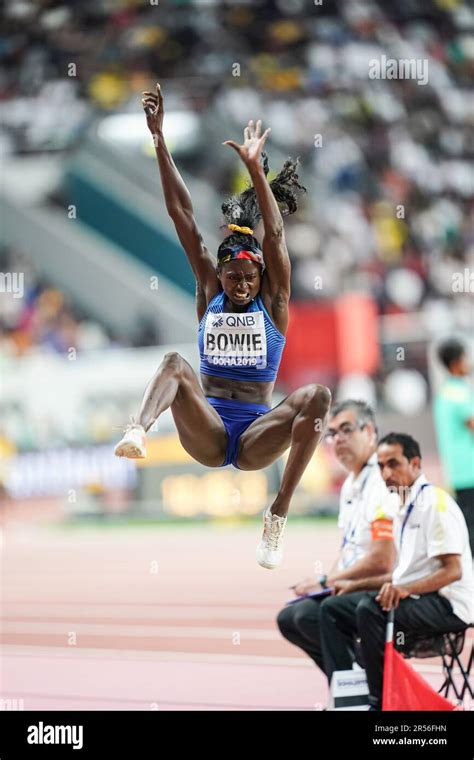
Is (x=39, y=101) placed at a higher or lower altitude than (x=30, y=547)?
higher

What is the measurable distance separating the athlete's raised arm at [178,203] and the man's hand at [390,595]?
129cm

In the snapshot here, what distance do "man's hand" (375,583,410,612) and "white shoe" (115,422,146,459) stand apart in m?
1.04

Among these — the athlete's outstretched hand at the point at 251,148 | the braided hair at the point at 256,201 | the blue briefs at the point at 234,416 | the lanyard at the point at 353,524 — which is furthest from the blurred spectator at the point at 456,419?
A: the athlete's outstretched hand at the point at 251,148

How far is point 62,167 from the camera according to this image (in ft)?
50.3

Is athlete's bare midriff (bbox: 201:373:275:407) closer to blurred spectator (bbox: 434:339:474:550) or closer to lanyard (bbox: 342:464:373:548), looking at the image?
lanyard (bbox: 342:464:373:548)

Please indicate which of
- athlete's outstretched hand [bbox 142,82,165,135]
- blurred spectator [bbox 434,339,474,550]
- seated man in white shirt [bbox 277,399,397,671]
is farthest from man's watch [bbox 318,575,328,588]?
athlete's outstretched hand [bbox 142,82,165,135]

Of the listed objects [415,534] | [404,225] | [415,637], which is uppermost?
[404,225]

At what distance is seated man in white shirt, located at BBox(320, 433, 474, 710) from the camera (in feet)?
12.7

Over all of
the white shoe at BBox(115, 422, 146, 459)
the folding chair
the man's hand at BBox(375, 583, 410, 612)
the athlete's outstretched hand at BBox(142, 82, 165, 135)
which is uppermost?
the athlete's outstretched hand at BBox(142, 82, 165, 135)

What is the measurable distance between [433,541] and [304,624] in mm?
614

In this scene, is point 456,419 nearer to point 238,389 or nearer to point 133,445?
point 238,389

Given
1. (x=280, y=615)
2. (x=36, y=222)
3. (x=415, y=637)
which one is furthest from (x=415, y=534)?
(x=36, y=222)

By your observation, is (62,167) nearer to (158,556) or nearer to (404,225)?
(404,225)
